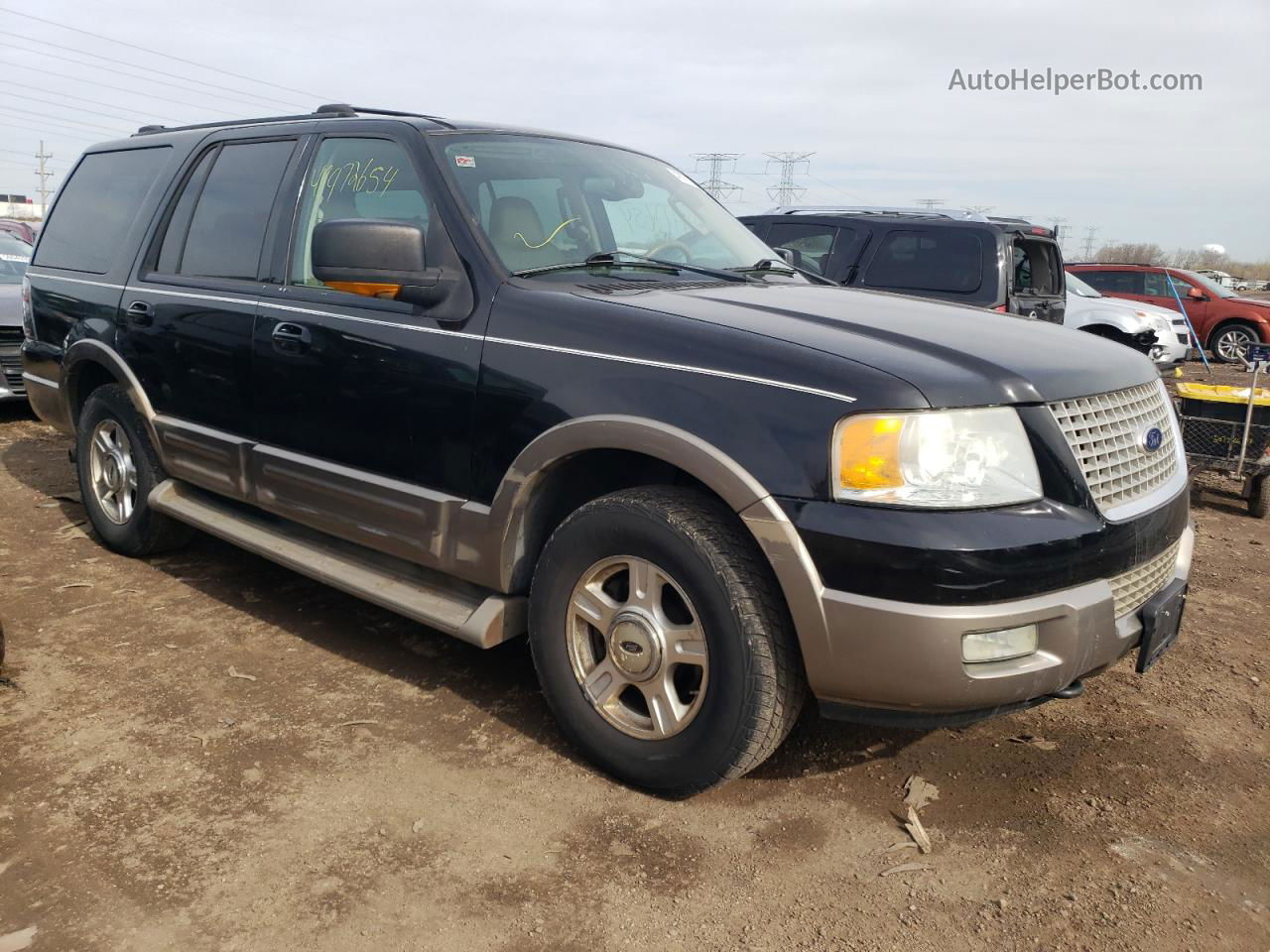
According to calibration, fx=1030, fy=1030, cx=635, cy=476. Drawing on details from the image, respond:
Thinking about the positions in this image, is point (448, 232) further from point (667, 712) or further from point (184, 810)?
point (184, 810)

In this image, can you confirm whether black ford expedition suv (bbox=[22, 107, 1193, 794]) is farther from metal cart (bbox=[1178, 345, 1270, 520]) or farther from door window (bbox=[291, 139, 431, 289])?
metal cart (bbox=[1178, 345, 1270, 520])

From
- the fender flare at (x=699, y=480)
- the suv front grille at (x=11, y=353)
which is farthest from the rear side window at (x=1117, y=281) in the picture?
the fender flare at (x=699, y=480)

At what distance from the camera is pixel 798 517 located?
243cm

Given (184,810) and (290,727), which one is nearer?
(184,810)

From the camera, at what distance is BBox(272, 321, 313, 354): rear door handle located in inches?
140

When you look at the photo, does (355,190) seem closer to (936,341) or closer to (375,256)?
(375,256)

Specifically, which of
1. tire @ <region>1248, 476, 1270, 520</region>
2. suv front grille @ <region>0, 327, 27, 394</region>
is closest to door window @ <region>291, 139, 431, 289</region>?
tire @ <region>1248, 476, 1270, 520</region>

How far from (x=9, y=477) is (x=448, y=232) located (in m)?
4.93

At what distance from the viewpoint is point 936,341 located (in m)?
2.71

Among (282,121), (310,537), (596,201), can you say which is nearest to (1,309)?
(282,121)

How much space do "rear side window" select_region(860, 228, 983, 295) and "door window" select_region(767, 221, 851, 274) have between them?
0.43 m

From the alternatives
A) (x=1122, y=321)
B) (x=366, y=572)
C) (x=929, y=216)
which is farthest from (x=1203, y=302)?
(x=366, y=572)

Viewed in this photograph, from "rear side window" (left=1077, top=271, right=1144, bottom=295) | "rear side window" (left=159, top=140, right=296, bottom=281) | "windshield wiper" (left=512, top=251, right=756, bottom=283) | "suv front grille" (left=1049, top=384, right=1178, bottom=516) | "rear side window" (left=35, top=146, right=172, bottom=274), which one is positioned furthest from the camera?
"rear side window" (left=1077, top=271, right=1144, bottom=295)

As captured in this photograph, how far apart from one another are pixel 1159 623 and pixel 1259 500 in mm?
4753
